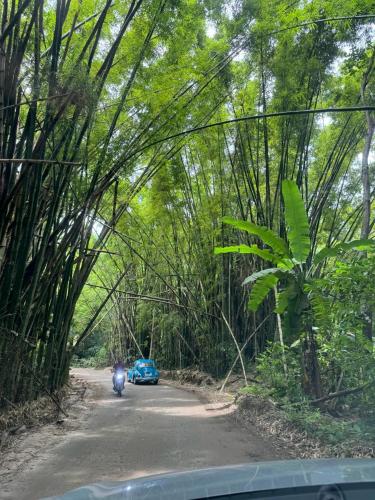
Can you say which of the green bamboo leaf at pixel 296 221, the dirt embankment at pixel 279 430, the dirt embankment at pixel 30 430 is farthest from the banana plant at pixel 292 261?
the dirt embankment at pixel 30 430

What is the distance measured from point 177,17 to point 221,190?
13.4 feet

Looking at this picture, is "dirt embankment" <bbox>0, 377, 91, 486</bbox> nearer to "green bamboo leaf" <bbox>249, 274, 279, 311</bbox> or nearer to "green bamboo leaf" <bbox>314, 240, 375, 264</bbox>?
"green bamboo leaf" <bbox>249, 274, 279, 311</bbox>

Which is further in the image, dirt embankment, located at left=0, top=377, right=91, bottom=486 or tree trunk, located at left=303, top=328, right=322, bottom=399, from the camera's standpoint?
tree trunk, located at left=303, top=328, right=322, bottom=399

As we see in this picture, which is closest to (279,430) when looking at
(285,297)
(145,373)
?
(285,297)

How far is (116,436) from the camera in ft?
18.4

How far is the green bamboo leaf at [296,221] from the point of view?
5.24 metres

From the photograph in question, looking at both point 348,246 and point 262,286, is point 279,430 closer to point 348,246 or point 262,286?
point 262,286

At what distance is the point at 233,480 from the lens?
1.53 metres

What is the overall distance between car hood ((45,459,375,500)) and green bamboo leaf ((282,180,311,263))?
3.65 m

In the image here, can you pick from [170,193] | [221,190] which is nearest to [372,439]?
[221,190]

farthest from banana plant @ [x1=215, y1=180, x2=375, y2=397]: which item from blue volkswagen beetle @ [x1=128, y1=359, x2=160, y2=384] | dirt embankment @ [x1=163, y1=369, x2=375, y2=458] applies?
blue volkswagen beetle @ [x1=128, y1=359, x2=160, y2=384]

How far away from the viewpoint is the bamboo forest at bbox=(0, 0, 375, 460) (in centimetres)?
480

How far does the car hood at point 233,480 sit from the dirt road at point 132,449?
2.01 metres

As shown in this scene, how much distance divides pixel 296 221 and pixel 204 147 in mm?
4406
